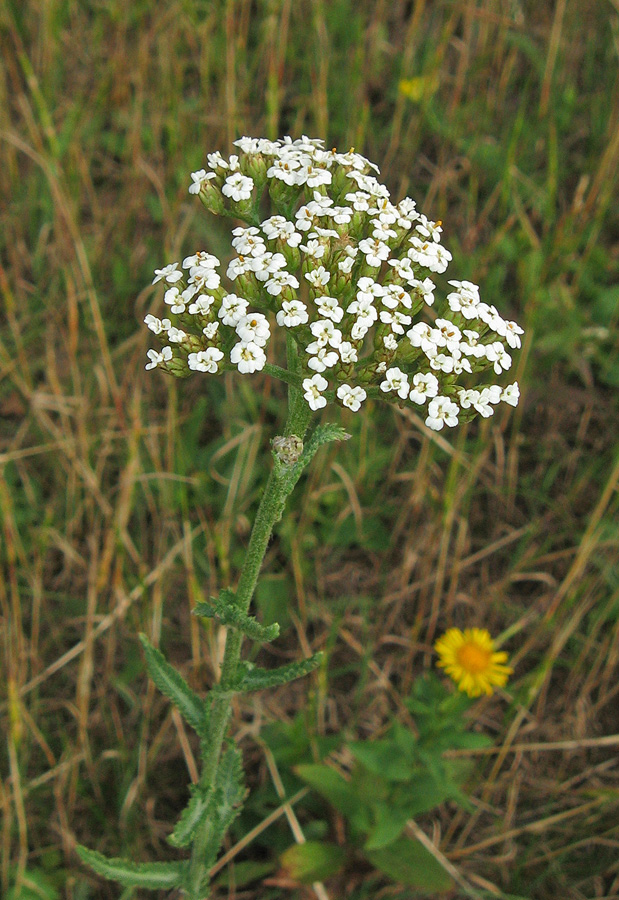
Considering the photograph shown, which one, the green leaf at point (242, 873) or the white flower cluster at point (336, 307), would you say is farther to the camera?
the green leaf at point (242, 873)

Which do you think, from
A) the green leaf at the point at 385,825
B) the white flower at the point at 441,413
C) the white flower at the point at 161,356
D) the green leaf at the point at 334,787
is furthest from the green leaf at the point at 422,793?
the white flower at the point at 161,356

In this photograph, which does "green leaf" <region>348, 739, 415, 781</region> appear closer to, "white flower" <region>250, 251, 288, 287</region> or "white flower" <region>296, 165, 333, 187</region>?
"white flower" <region>250, 251, 288, 287</region>

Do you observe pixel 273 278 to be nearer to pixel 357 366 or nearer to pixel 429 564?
pixel 357 366

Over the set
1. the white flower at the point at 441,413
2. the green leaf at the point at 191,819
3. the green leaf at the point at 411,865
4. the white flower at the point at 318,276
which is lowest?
the green leaf at the point at 411,865

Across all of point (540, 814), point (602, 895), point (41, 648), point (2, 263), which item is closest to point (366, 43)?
point (2, 263)

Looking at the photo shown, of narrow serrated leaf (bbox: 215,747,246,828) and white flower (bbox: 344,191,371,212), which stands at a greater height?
white flower (bbox: 344,191,371,212)

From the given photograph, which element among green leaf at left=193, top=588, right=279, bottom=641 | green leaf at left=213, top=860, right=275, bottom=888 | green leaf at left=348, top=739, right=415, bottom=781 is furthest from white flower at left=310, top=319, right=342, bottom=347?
green leaf at left=213, top=860, right=275, bottom=888

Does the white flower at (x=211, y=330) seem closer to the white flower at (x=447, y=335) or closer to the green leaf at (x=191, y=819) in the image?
the white flower at (x=447, y=335)
